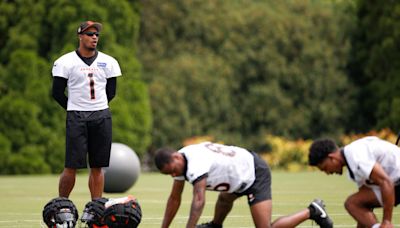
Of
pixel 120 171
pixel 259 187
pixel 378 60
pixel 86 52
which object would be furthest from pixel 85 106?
pixel 378 60

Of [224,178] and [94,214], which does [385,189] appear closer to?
[224,178]

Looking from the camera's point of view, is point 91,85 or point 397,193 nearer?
point 397,193

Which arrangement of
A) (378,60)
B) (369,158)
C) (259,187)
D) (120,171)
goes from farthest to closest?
(378,60) < (120,171) < (259,187) < (369,158)

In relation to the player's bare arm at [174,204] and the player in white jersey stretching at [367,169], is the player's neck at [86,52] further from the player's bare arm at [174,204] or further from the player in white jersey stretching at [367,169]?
the player in white jersey stretching at [367,169]

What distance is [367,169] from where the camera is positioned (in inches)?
405

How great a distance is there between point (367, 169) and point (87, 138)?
14.3 feet

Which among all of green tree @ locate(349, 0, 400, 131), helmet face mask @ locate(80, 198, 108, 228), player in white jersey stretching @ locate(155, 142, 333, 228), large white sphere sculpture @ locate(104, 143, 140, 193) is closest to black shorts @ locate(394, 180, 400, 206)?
player in white jersey stretching @ locate(155, 142, 333, 228)

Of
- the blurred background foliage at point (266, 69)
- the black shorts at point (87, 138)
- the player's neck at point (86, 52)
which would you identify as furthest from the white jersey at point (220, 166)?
the blurred background foliage at point (266, 69)

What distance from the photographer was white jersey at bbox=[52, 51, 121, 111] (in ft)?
44.0

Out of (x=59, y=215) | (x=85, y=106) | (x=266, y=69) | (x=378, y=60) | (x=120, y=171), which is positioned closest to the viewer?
(x=59, y=215)

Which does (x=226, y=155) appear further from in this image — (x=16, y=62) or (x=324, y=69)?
(x=324, y=69)

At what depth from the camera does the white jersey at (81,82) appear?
13.4 metres

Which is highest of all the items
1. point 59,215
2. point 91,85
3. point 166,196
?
point 91,85

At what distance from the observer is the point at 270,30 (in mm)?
50062
